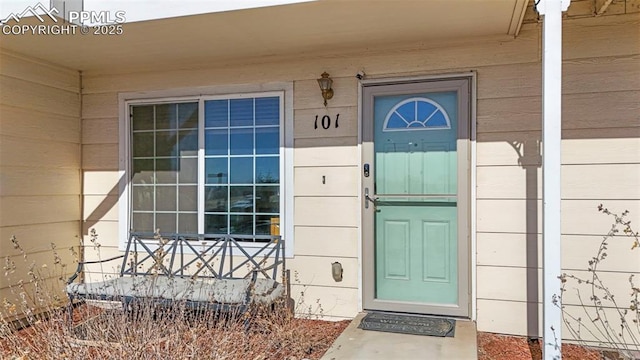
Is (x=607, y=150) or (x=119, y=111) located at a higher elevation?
(x=119, y=111)

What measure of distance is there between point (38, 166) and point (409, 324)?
3407 millimetres

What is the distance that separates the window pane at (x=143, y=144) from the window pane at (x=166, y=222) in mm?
597

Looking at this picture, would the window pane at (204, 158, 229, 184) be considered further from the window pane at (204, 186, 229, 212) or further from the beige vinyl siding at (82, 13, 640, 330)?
the beige vinyl siding at (82, 13, 640, 330)

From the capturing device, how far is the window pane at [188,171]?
4.18 meters

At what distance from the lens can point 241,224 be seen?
4074mm

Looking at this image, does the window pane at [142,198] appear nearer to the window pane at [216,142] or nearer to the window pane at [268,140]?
the window pane at [216,142]

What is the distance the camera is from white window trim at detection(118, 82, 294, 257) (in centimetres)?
390

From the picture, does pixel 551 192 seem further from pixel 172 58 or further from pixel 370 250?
pixel 172 58

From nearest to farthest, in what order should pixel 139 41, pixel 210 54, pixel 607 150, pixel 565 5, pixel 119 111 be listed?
pixel 565 5
pixel 607 150
pixel 139 41
pixel 210 54
pixel 119 111

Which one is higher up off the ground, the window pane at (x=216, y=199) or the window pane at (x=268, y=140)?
the window pane at (x=268, y=140)

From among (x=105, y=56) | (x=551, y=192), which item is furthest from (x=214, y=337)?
(x=105, y=56)

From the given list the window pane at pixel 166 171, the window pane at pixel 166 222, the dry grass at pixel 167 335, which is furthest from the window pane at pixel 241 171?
the dry grass at pixel 167 335

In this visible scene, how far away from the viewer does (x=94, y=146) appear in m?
4.39

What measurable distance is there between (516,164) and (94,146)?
12.3 feet
